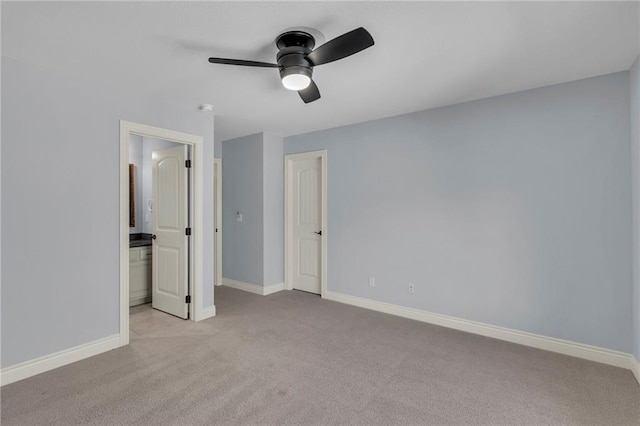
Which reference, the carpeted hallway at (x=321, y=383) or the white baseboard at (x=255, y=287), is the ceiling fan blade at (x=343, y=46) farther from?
the white baseboard at (x=255, y=287)

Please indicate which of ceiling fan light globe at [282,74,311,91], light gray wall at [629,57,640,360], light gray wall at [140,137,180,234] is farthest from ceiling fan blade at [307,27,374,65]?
light gray wall at [140,137,180,234]

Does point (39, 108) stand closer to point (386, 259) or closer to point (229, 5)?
point (229, 5)

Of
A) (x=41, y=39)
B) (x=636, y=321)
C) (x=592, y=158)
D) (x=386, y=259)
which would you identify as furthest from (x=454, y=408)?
(x=41, y=39)

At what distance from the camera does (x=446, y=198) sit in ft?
11.8

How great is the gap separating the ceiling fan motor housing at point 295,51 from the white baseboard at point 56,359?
2.83 meters

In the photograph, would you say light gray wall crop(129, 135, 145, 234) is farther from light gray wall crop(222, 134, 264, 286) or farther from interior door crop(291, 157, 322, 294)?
interior door crop(291, 157, 322, 294)

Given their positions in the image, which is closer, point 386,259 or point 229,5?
point 229,5

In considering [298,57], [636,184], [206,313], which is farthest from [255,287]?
[636,184]

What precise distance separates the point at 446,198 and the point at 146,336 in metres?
3.52

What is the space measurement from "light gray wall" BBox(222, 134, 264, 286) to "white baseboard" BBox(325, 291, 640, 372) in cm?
174

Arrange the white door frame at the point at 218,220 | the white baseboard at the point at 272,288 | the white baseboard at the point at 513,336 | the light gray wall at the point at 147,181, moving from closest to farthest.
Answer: the white baseboard at the point at 513,336, the white baseboard at the point at 272,288, the light gray wall at the point at 147,181, the white door frame at the point at 218,220

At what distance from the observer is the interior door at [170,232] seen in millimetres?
3771

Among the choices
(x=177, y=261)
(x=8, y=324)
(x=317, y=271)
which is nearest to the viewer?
(x=8, y=324)

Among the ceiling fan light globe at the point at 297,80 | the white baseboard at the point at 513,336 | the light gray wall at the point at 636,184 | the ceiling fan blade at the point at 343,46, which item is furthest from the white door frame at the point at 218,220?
the light gray wall at the point at 636,184
